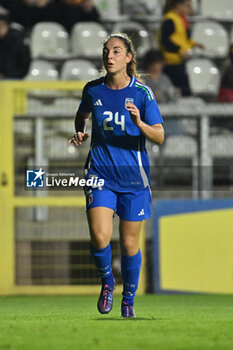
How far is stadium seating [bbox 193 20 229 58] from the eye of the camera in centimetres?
1366

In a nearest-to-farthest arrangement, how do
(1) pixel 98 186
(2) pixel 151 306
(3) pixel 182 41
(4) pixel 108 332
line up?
1. (4) pixel 108 332
2. (1) pixel 98 186
3. (2) pixel 151 306
4. (3) pixel 182 41

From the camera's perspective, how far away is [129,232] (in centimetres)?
514

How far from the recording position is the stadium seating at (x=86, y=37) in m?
12.9

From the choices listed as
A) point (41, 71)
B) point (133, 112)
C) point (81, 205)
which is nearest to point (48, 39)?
point (41, 71)

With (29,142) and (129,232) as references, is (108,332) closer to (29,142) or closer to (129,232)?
(129,232)

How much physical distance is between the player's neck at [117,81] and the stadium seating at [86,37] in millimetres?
7813

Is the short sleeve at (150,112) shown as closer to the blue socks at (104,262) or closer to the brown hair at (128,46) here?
the brown hair at (128,46)

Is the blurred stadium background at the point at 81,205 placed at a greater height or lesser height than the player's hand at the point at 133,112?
lesser

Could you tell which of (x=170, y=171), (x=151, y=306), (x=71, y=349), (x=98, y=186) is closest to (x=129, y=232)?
(x=98, y=186)

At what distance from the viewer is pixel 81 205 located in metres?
8.99

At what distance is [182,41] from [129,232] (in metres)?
7.58

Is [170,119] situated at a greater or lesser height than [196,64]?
lesser

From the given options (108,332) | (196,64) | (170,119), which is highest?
(196,64)

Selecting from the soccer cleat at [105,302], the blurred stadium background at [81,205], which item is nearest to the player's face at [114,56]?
the soccer cleat at [105,302]
